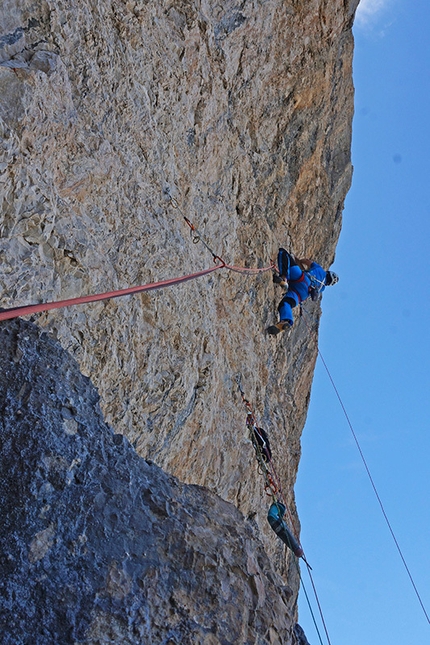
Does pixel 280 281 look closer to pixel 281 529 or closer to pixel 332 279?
pixel 332 279

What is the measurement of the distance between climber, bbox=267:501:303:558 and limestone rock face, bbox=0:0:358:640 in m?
0.74

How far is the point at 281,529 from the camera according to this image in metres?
6.15

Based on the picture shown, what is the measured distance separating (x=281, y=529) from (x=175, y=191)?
3638mm

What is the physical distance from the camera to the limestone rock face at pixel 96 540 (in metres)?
2.51

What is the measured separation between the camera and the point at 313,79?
947 centimetres

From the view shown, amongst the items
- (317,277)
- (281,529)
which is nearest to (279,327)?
(317,277)

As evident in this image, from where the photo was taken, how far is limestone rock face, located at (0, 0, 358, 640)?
4.10 m

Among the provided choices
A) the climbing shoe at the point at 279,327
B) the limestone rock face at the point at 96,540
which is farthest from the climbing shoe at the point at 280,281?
the limestone rock face at the point at 96,540

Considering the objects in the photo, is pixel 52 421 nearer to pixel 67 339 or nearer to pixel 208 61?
pixel 67 339

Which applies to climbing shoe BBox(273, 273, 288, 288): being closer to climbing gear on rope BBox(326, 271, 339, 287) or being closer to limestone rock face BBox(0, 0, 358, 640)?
limestone rock face BBox(0, 0, 358, 640)

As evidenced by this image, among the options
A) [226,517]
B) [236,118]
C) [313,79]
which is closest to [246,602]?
[226,517]

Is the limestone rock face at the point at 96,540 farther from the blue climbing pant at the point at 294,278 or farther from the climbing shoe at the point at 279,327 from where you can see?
the blue climbing pant at the point at 294,278

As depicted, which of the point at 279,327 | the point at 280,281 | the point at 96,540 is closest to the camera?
the point at 96,540

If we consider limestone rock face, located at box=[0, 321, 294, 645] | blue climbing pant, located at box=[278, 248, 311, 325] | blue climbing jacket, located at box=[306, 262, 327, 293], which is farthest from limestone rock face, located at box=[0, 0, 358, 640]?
blue climbing jacket, located at box=[306, 262, 327, 293]
